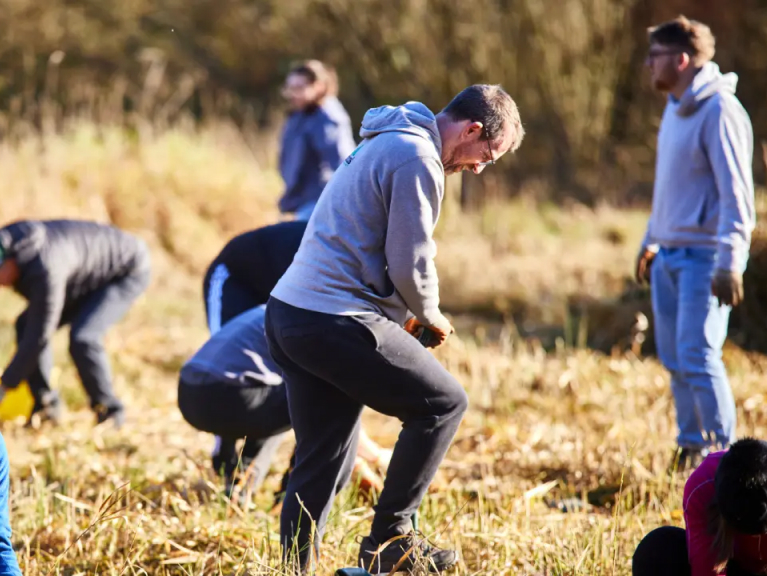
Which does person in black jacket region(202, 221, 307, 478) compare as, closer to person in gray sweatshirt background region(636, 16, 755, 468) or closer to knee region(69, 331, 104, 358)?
person in gray sweatshirt background region(636, 16, 755, 468)

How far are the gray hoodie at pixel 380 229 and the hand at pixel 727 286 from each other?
5.36 ft

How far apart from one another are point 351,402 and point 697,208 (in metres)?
2.01

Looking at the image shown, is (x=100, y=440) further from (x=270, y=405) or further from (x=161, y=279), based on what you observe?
(x=161, y=279)

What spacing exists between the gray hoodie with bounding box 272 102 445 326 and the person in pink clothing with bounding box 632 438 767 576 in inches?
33.7

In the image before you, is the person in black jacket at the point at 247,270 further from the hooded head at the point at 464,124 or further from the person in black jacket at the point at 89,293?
the person in black jacket at the point at 89,293

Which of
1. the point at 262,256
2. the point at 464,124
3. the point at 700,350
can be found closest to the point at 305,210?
the point at 262,256

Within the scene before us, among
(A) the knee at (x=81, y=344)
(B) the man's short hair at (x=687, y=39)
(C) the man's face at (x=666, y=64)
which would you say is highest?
(B) the man's short hair at (x=687, y=39)

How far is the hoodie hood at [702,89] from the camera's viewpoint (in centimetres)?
455

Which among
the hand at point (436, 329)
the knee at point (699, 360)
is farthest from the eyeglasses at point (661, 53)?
the hand at point (436, 329)

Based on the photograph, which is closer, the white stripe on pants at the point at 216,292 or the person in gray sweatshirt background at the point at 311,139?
the white stripe on pants at the point at 216,292

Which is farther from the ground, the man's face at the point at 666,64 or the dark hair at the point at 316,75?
the man's face at the point at 666,64

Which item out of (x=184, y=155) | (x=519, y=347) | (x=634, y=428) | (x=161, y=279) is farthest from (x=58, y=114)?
(x=634, y=428)

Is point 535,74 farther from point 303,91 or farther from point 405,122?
point 405,122

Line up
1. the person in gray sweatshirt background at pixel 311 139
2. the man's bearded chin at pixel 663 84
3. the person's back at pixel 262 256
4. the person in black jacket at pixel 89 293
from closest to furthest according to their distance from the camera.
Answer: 1. the person's back at pixel 262 256
2. the man's bearded chin at pixel 663 84
3. the person in black jacket at pixel 89 293
4. the person in gray sweatshirt background at pixel 311 139
